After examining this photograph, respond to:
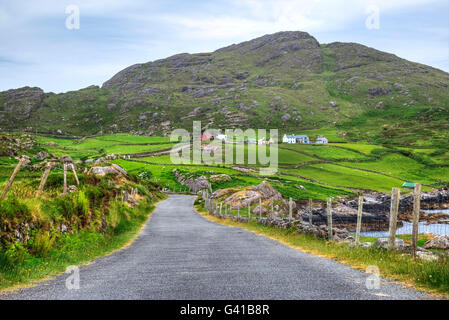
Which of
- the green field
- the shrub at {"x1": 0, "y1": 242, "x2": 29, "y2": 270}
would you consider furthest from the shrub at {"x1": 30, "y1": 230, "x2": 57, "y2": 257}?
the green field

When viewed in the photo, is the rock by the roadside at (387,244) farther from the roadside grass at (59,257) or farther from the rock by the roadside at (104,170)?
the rock by the roadside at (104,170)

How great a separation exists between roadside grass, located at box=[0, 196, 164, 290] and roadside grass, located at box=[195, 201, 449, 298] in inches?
395

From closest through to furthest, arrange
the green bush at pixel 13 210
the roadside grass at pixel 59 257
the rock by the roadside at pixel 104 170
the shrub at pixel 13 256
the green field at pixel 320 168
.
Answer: the roadside grass at pixel 59 257 → the shrub at pixel 13 256 → the green bush at pixel 13 210 → the rock by the roadside at pixel 104 170 → the green field at pixel 320 168

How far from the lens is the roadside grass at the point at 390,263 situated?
9016 mm

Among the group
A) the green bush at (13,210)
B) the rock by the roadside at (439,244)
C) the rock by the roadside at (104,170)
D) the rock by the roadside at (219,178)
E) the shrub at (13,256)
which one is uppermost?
the green bush at (13,210)

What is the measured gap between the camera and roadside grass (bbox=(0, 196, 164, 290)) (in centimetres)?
985

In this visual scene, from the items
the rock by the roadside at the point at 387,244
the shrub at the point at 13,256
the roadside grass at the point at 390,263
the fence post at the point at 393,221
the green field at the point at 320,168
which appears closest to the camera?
the roadside grass at the point at 390,263

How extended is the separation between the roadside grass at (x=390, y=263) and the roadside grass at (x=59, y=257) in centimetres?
1003

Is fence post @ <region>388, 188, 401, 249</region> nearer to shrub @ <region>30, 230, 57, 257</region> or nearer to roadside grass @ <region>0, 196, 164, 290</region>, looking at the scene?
roadside grass @ <region>0, 196, 164, 290</region>

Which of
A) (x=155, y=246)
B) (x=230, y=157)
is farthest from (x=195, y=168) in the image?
(x=155, y=246)

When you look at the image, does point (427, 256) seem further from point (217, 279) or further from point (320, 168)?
point (320, 168)

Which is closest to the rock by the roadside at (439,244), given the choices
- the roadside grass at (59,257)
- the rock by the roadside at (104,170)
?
the roadside grass at (59,257)

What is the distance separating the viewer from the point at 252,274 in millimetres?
10344

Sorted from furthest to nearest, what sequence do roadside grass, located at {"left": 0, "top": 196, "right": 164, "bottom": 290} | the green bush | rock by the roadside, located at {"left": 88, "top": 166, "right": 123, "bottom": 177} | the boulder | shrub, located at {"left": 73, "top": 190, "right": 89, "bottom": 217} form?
1. the boulder
2. rock by the roadside, located at {"left": 88, "top": 166, "right": 123, "bottom": 177}
3. shrub, located at {"left": 73, "top": 190, "right": 89, "bottom": 217}
4. the green bush
5. roadside grass, located at {"left": 0, "top": 196, "right": 164, "bottom": 290}
